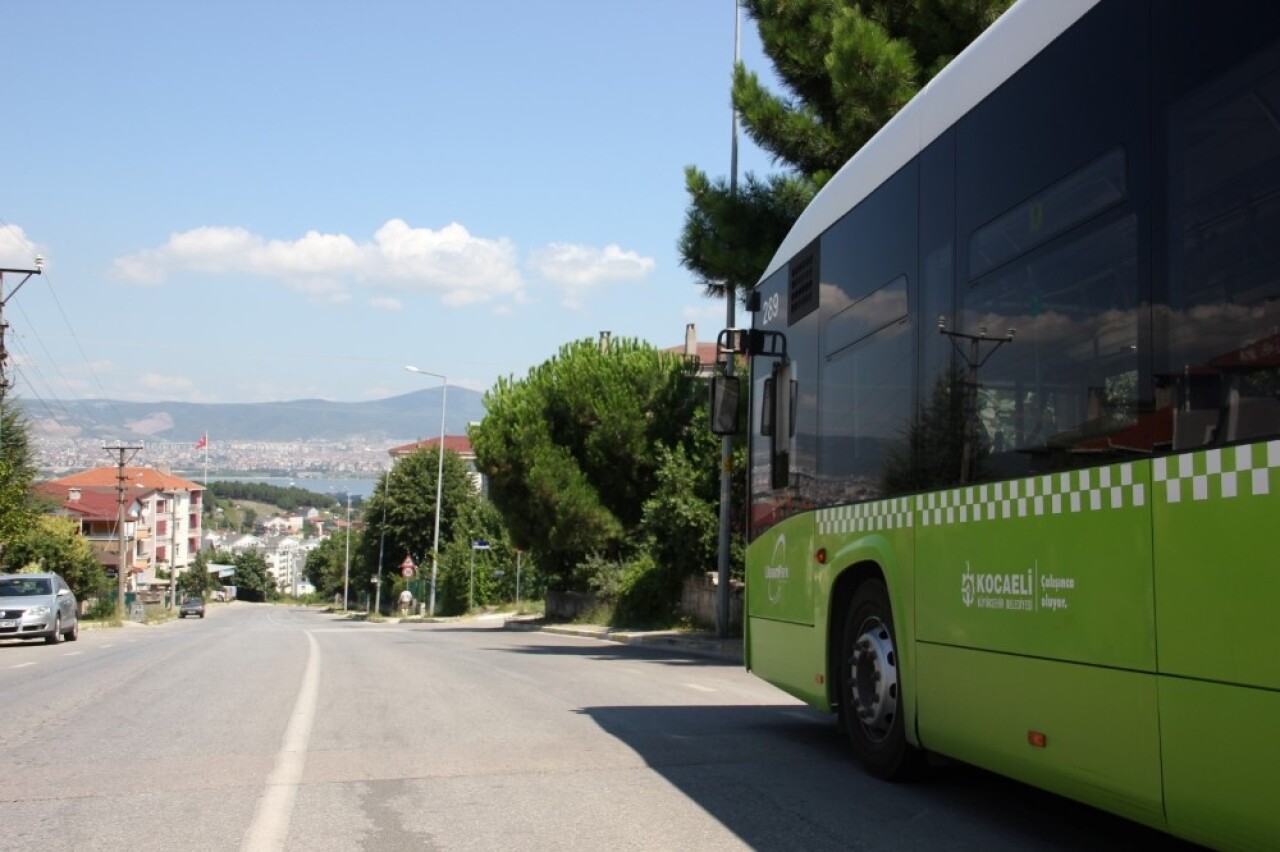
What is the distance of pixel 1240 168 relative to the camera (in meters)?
3.70

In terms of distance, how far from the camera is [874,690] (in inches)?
261

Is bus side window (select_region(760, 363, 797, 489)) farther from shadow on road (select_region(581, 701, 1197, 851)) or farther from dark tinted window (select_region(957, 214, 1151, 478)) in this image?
dark tinted window (select_region(957, 214, 1151, 478))

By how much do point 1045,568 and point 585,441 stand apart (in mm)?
27456

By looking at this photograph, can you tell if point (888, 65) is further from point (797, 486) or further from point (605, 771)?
point (605, 771)

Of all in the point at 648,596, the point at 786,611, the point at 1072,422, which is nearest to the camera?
the point at 1072,422

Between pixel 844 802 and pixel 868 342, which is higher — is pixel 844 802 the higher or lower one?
the lower one

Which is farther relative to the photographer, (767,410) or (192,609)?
(192,609)

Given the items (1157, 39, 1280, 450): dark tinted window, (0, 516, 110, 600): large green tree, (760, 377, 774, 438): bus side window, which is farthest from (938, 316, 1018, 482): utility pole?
(0, 516, 110, 600): large green tree

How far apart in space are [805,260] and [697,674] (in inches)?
313

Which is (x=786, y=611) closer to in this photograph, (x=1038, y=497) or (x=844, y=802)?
(x=844, y=802)

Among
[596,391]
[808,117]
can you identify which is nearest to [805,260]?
Answer: [808,117]

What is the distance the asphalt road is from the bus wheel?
0.16 m

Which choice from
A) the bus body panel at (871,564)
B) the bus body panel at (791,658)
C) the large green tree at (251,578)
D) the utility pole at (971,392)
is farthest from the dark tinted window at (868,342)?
the large green tree at (251,578)

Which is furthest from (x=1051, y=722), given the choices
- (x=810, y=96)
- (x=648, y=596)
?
(x=648, y=596)
